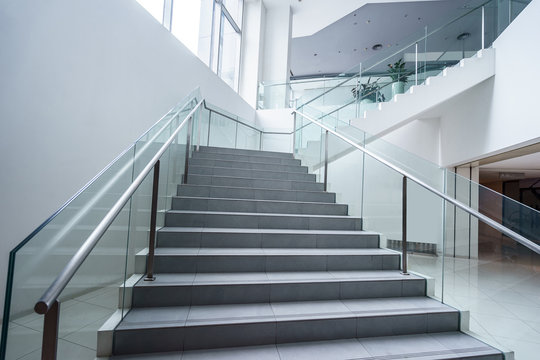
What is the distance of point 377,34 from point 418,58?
692 centimetres

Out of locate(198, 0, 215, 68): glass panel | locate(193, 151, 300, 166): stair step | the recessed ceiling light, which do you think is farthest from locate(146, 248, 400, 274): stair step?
locate(198, 0, 215, 68): glass panel

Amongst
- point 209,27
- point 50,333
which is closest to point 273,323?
point 50,333

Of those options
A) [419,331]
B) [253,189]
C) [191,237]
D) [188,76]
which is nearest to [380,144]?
[253,189]

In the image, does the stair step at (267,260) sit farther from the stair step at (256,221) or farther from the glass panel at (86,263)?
the stair step at (256,221)

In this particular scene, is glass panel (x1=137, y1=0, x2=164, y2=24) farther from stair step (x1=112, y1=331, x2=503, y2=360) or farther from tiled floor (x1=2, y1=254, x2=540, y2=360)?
stair step (x1=112, y1=331, x2=503, y2=360)

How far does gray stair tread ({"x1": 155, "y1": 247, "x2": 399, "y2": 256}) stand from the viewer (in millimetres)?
2453

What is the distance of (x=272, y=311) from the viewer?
2027 millimetres

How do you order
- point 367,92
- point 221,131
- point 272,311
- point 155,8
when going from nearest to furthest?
point 272,311 < point 155,8 < point 367,92 < point 221,131

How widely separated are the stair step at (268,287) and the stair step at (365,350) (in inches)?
14.7

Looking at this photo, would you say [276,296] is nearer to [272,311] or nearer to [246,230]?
[272,311]

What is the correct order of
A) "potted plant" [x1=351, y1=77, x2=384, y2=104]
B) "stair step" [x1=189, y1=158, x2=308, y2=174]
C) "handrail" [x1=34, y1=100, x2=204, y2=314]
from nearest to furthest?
"handrail" [x1=34, y1=100, x2=204, y2=314]
"stair step" [x1=189, y1=158, x2=308, y2=174]
"potted plant" [x1=351, y1=77, x2=384, y2=104]

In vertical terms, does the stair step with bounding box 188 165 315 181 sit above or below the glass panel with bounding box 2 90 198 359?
above

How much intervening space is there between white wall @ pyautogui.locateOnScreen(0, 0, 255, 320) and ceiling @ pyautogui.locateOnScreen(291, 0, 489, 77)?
16.6 ft

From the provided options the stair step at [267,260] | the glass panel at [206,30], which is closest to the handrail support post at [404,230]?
the stair step at [267,260]
